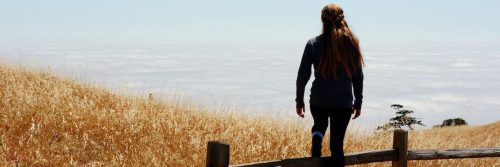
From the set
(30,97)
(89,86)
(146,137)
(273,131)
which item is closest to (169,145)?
(146,137)

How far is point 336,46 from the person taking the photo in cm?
A: 499

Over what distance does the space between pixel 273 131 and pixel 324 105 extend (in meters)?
4.79

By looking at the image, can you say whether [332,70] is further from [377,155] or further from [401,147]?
[401,147]

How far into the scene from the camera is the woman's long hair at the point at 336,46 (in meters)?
5.00

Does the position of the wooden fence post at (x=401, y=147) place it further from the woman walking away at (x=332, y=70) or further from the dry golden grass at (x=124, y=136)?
the dry golden grass at (x=124, y=136)

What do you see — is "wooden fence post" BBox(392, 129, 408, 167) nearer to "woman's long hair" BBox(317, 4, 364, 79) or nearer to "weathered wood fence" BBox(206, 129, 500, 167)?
"weathered wood fence" BBox(206, 129, 500, 167)

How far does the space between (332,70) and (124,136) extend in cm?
435

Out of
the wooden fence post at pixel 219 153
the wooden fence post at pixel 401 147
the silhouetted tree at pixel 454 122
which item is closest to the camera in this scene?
the wooden fence post at pixel 219 153

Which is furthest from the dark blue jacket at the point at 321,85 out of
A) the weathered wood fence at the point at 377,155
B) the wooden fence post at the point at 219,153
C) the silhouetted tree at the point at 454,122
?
the silhouetted tree at the point at 454,122

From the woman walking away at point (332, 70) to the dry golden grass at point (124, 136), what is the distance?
95.7 inches

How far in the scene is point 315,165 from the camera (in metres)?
5.30

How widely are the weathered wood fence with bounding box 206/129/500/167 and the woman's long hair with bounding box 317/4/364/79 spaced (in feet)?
2.91

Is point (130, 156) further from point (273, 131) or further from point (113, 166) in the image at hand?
point (273, 131)

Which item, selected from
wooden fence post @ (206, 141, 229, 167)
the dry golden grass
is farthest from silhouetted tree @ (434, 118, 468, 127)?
wooden fence post @ (206, 141, 229, 167)
